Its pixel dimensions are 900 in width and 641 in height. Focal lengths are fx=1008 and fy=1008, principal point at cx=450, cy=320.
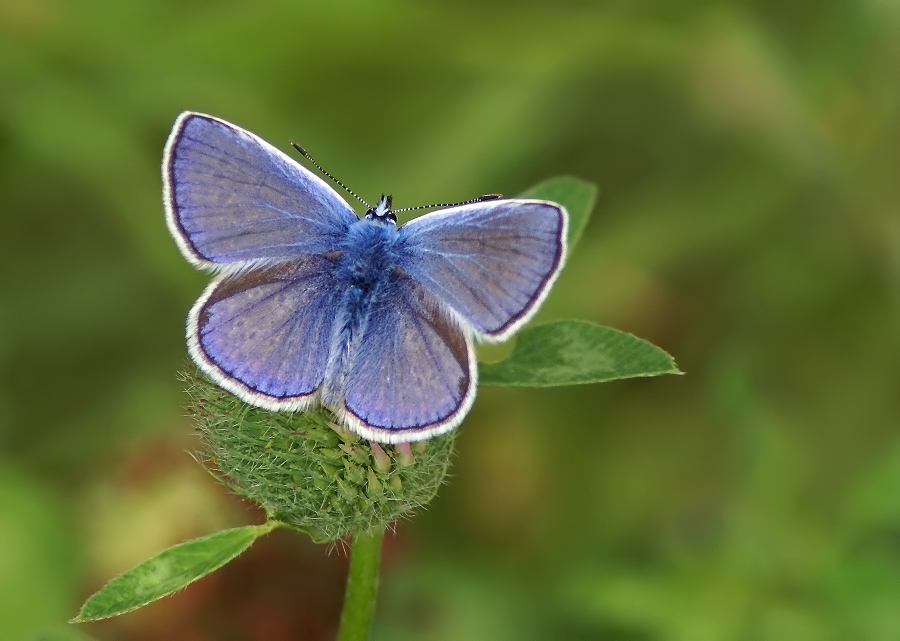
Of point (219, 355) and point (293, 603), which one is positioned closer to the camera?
point (219, 355)

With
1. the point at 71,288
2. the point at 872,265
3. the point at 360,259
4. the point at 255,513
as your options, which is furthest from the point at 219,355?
the point at 872,265

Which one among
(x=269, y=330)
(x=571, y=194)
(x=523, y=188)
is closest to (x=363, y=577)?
(x=269, y=330)

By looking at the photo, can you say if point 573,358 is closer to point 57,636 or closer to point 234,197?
point 234,197

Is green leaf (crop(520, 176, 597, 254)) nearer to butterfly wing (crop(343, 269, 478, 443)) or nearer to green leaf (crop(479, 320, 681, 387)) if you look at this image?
green leaf (crop(479, 320, 681, 387))

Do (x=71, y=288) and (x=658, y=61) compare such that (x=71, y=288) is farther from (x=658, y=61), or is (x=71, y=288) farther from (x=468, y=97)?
(x=658, y=61)

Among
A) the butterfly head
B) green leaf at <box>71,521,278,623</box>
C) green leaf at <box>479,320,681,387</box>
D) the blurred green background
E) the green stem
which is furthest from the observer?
the blurred green background

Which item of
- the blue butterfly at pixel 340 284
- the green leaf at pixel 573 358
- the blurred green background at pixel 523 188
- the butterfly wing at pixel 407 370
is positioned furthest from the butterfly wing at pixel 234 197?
the blurred green background at pixel 523 188

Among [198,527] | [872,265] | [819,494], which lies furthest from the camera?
[872,265]

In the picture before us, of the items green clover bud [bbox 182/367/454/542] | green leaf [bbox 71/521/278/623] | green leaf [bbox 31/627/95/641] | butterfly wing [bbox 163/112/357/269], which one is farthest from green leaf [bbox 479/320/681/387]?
green leaf [bbox 31/627/95/641]
